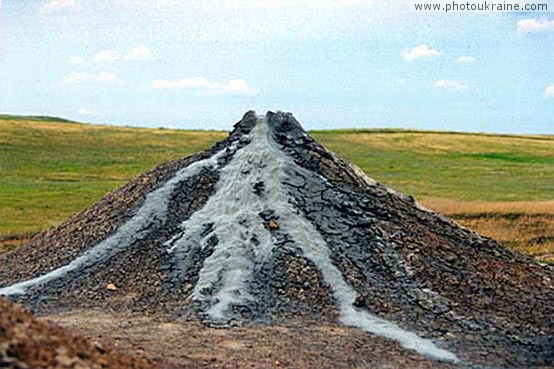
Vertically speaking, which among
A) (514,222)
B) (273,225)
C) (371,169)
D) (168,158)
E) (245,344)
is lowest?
(514,222)

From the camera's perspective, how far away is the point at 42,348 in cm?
832

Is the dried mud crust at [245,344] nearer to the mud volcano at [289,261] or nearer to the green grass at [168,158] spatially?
the mud volcano at [289,261]

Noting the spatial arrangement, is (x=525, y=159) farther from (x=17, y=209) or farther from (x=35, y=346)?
(x=35, y=346)

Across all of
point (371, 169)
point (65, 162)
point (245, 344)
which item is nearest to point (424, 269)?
point (245, 344)

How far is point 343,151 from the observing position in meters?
67.4

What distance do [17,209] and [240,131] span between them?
18164 millimetres

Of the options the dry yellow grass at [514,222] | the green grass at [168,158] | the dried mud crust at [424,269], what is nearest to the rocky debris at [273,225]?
the dried mud crust at [424,269]

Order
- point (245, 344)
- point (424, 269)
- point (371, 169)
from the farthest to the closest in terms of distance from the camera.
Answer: point (371, 169) → point (424, 269) → point (245, 344)

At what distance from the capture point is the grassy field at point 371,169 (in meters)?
32.3

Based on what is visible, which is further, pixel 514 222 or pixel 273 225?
pixel 514 222

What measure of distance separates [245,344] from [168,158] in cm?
4669

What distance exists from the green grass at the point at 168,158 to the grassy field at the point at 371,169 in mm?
62

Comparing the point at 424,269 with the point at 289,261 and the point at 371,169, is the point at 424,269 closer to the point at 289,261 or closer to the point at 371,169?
the point at 289,261

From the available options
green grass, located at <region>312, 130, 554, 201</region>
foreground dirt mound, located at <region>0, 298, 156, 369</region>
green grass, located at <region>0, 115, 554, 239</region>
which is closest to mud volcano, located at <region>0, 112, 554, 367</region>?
foreground dirt mound, located at <region>0, 298, 156, 369</region>
